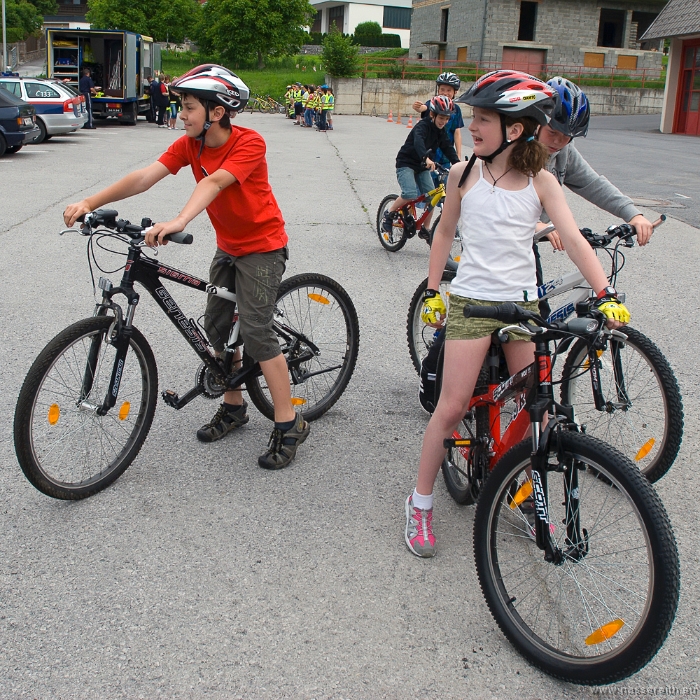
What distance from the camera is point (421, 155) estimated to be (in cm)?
905

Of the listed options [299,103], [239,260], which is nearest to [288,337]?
[239,260]

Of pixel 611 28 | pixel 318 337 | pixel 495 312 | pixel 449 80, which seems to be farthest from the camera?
pixel 611 28

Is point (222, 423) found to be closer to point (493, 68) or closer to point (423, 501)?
point (423, 501)

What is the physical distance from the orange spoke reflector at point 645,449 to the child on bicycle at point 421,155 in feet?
18.2

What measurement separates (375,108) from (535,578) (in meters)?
46.4

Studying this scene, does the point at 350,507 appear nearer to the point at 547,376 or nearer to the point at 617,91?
the point at 547,376

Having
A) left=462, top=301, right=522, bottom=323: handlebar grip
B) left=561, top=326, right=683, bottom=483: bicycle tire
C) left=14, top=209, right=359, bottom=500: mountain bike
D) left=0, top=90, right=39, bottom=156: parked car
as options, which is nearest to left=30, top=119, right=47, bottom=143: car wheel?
left=0, top=90, right=39, bottom=156: parked car

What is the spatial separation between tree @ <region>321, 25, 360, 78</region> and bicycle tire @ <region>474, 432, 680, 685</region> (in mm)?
45513

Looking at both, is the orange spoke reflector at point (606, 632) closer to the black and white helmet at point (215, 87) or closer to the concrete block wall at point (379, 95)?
the black and white helmet at point (215, 87)

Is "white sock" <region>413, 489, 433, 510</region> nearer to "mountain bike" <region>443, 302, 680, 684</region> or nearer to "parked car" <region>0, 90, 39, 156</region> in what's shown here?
"mountain bike" <region>443, 302, 680, 684</region>

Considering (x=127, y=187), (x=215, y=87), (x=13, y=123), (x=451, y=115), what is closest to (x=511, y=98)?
(x=215, y=87)

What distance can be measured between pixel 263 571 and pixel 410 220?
6782 mm

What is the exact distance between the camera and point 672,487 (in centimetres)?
402

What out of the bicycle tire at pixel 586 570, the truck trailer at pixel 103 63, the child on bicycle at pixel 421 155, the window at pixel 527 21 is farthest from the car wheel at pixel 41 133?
the window at pixel 527 21
